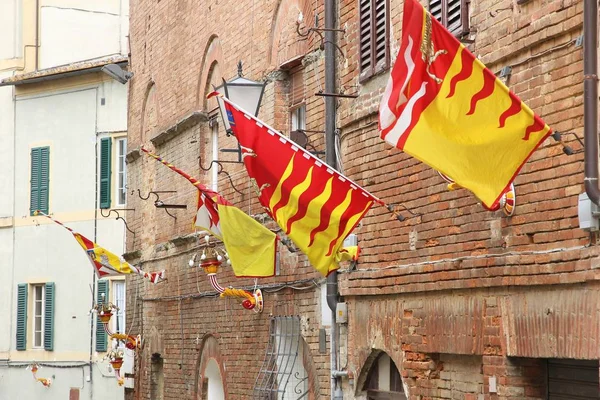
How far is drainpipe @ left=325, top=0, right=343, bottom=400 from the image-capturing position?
45.7 feet

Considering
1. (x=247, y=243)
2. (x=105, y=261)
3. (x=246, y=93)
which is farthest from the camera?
(x=105, y=261)

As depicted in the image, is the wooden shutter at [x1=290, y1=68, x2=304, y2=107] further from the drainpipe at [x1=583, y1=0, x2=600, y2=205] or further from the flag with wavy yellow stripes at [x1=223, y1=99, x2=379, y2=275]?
the drainpipe at [x1=583, y1=0, x2=600, y2=205]

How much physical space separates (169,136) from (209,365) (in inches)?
159

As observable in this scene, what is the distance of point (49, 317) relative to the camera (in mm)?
27875

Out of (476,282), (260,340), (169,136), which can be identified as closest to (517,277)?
(476,282)

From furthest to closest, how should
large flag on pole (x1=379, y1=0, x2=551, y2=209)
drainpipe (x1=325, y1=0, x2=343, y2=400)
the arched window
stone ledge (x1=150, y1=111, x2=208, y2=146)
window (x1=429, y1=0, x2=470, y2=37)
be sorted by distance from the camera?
1. stone ledge (x1=150, y1=111, x2=208, y2=146)
2. drainpipe (x1=325, y1=0, x2=343, y2=400)
3. the arched window
4. window (x1=429, y1=0, x2=470, y2=37)
5. large flag on pole (x1=379, y1=0, x2=551, y2=209)

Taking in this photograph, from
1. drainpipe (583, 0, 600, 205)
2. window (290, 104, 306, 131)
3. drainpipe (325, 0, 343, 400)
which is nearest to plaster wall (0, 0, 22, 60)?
window (290, 104, 306, 131)

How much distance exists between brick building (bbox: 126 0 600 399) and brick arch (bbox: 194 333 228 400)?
45 mm

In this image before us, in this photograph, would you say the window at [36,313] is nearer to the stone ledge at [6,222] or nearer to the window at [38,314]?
the window at [38,314]

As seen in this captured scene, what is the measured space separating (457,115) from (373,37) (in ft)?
15.9

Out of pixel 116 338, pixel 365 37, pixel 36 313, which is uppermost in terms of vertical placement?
pixel 365 37

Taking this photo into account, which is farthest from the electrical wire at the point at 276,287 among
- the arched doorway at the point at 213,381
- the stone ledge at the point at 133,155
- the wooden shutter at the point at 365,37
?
the stone ledge at the point at 133,155

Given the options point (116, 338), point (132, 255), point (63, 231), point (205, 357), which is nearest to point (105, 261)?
point (205, 357)

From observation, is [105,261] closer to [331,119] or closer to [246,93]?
[246,93]
